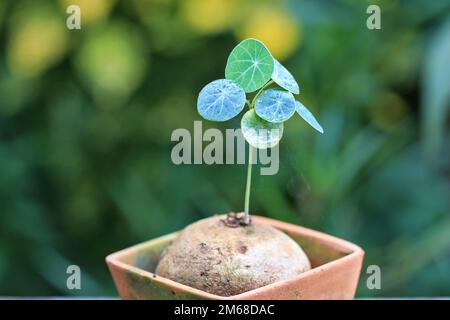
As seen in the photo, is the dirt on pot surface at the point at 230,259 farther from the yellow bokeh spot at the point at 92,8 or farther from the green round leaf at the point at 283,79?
the yellow bokeh spot at the point at 92,8

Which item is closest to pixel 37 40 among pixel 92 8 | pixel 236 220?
pixel 92 8

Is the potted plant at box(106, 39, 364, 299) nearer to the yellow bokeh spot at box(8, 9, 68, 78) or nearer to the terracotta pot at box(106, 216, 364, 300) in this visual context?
the terracotta pot at box(106, 216, 364, 300)

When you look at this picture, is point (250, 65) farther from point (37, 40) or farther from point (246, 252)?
point (37, 40)

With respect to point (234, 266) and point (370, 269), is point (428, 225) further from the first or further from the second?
point (234, 266)

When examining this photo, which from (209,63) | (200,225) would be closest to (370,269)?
(209,63)

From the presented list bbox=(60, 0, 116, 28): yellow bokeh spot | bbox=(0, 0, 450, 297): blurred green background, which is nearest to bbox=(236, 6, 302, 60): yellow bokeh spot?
bbox=(0, 0, 450, 297): blurred green background

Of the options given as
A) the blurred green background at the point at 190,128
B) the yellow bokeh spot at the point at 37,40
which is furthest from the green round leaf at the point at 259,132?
the yellow bokeh spot at the point at 37,40

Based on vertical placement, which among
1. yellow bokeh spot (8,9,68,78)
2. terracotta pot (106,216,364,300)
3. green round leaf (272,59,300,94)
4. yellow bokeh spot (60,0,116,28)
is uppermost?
yellow bokeh spot (60,0,116,28)
